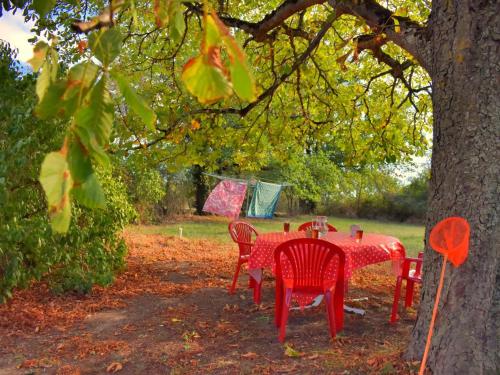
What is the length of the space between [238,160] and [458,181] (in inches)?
207

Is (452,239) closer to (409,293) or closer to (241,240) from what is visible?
(409,293)

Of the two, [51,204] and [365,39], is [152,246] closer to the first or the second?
[365,39]

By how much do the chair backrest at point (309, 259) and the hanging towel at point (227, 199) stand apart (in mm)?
11249

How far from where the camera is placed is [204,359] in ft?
13.4

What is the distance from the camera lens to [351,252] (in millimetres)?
4965

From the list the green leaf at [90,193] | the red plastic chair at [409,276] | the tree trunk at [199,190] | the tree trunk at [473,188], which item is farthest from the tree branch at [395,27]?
the tree trunk at [199,190]

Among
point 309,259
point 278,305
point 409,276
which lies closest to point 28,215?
point 278,305

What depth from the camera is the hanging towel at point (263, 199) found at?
1830 centimetres

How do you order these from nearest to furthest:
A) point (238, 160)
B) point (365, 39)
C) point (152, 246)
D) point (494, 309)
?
point (494, 309)
point (365, 39)
point (238, 160)
point (152, 246)

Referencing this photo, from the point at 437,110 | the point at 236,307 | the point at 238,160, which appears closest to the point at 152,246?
the point at 238,160

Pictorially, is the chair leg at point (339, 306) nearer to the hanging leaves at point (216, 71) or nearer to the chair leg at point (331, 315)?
the chair leg at point (331, 315)

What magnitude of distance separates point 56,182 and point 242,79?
0.29 meters

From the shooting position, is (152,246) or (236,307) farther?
(152,246)

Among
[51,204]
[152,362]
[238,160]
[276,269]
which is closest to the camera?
[51,204]
